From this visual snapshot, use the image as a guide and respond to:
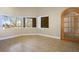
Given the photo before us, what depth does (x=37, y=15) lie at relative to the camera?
8.67ft

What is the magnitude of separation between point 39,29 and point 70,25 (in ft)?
2.18

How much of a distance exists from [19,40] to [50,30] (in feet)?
2.25

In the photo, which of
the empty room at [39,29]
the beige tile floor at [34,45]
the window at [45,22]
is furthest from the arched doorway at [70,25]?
the window at [45,22]

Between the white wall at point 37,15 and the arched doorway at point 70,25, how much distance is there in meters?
0.10

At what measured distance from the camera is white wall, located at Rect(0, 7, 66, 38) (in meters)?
2.54

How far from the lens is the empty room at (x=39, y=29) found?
2537 mm

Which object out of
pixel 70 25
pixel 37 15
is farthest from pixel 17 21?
pixel 70 25

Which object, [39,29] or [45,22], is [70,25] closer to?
[45,22]

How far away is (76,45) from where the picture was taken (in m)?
2.53

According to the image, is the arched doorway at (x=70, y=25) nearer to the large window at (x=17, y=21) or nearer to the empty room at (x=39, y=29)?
the empty room at (x=39, y=29)

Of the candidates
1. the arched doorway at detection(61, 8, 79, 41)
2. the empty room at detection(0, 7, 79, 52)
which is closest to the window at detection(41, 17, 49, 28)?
the empty room at detection(0, 7, 79, 52)
